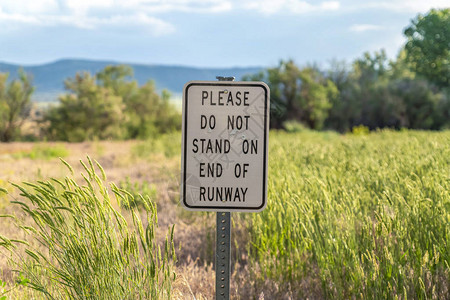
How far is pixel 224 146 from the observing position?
221 centimetres

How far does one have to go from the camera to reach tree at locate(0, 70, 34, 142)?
98.3 feet

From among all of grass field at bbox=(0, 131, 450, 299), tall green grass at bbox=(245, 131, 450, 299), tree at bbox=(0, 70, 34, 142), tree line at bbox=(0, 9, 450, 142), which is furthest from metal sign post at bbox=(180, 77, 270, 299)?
tree at bbox=(0, 70, 34, 142)

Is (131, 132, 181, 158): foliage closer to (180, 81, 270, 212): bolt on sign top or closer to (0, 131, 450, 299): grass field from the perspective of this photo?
(0, 131, 450, 299): grass field

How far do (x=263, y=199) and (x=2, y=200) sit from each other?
4.93 metres

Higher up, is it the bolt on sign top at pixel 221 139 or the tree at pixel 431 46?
the tree at pixel 431 46

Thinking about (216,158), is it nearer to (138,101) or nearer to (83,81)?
(83,81)

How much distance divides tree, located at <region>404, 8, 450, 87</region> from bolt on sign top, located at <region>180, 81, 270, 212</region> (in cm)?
3006

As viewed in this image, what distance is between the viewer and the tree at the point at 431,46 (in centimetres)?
2927

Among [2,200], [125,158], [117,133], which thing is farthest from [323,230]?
[117,133]

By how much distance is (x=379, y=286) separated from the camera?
8.66 feet

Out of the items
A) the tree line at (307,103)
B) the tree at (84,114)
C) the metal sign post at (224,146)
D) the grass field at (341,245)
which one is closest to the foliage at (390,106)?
the tree line at (307,103)

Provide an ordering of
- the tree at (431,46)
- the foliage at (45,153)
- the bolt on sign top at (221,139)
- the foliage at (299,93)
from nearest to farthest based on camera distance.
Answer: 1. the bolt on sign top at (221,139)
2. the foliage at (45,153)
3. the tree at (431,46)
4. the foliage at (299,93)

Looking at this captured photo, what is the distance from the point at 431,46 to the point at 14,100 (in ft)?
92.9

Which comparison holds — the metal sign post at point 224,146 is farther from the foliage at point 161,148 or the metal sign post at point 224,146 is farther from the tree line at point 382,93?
the tree line at point 382,93
